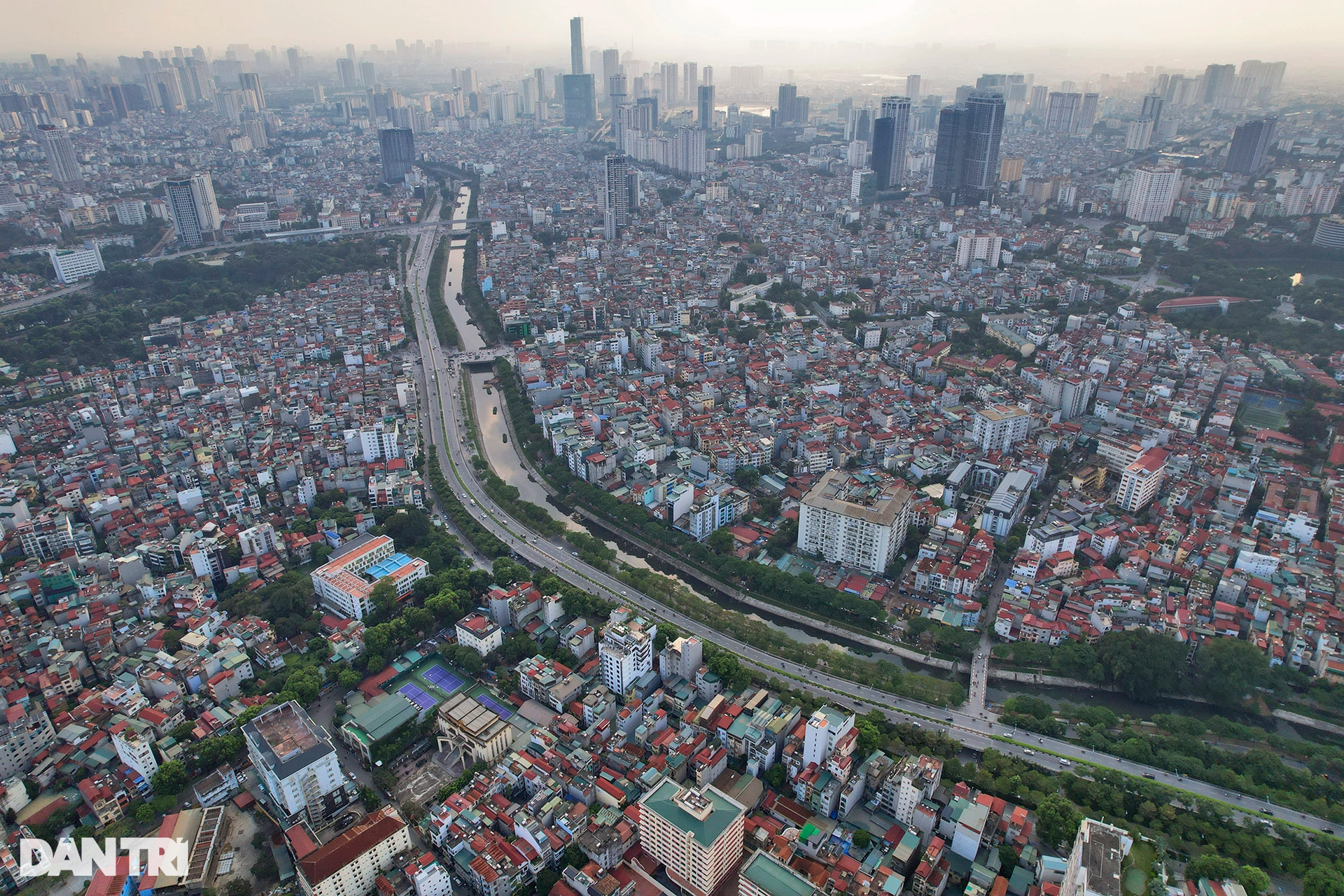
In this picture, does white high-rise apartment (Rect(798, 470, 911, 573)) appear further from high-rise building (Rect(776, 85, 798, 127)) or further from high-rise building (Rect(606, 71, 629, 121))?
high-rise building (Rect(776, 85, 798, 127))

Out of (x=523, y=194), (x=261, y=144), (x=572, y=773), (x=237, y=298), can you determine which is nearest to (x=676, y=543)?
(x=572, y=773)

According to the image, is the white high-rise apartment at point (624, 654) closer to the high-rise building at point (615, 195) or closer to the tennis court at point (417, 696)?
the tennis court at point (417, 696)

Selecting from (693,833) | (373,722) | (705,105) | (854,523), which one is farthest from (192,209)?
(705,105)

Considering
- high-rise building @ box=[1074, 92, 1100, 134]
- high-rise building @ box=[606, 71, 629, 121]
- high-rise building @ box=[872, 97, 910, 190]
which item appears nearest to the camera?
high-rise building @ box=[872, 97, 910, 190]

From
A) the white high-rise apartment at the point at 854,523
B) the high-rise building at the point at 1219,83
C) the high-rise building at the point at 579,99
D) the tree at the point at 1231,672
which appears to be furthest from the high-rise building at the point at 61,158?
the high-rise building at the point at 1219,83

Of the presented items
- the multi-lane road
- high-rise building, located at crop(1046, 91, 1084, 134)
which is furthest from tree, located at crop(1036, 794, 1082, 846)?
high-rise building, located at crop(1046, 91, 1084, 134)

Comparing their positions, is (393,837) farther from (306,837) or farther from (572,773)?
(572,773)
